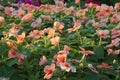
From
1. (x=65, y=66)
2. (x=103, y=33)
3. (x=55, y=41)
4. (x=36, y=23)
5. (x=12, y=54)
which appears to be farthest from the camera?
(x=36, y=23)

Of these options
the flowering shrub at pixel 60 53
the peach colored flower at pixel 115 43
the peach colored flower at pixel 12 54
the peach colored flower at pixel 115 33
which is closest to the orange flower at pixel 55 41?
the flowering shrub at pixel 60 53

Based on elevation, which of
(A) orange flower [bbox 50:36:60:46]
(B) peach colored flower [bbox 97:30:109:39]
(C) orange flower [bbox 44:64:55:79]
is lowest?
(C) orange flower [bbox 44:64:55:79]

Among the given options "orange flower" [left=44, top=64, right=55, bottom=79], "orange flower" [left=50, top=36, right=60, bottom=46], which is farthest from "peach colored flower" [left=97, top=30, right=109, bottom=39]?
"orange flower" [left=44, top=64, right=55, bottom=79]

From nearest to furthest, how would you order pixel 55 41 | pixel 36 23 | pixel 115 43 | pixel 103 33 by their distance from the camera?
pixel 55 41 < pixel 115 43 < pixel 103 33 < pixel 36 23

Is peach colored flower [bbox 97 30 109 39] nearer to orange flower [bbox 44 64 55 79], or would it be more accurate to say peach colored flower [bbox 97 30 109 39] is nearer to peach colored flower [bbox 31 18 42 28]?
peach colored flower [bbox 31 18 42 28]

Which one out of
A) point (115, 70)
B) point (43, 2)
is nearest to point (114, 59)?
point (115, 70)

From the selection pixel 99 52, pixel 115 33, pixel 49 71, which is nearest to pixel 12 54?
pixel 49 71

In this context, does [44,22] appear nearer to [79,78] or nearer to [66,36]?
[66,36]

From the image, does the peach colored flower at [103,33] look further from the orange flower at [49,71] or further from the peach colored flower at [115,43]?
the orange flower at [49,71]

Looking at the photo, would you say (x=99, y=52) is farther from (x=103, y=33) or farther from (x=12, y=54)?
(x=12, y=54)

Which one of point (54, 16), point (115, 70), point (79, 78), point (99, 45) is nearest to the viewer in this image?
point (79, 78)

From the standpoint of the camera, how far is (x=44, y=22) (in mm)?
3438

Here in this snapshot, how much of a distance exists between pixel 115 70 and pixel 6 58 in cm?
69

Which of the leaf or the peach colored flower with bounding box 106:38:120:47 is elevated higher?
the peach colored flower with bounding box 106:38:120:47
